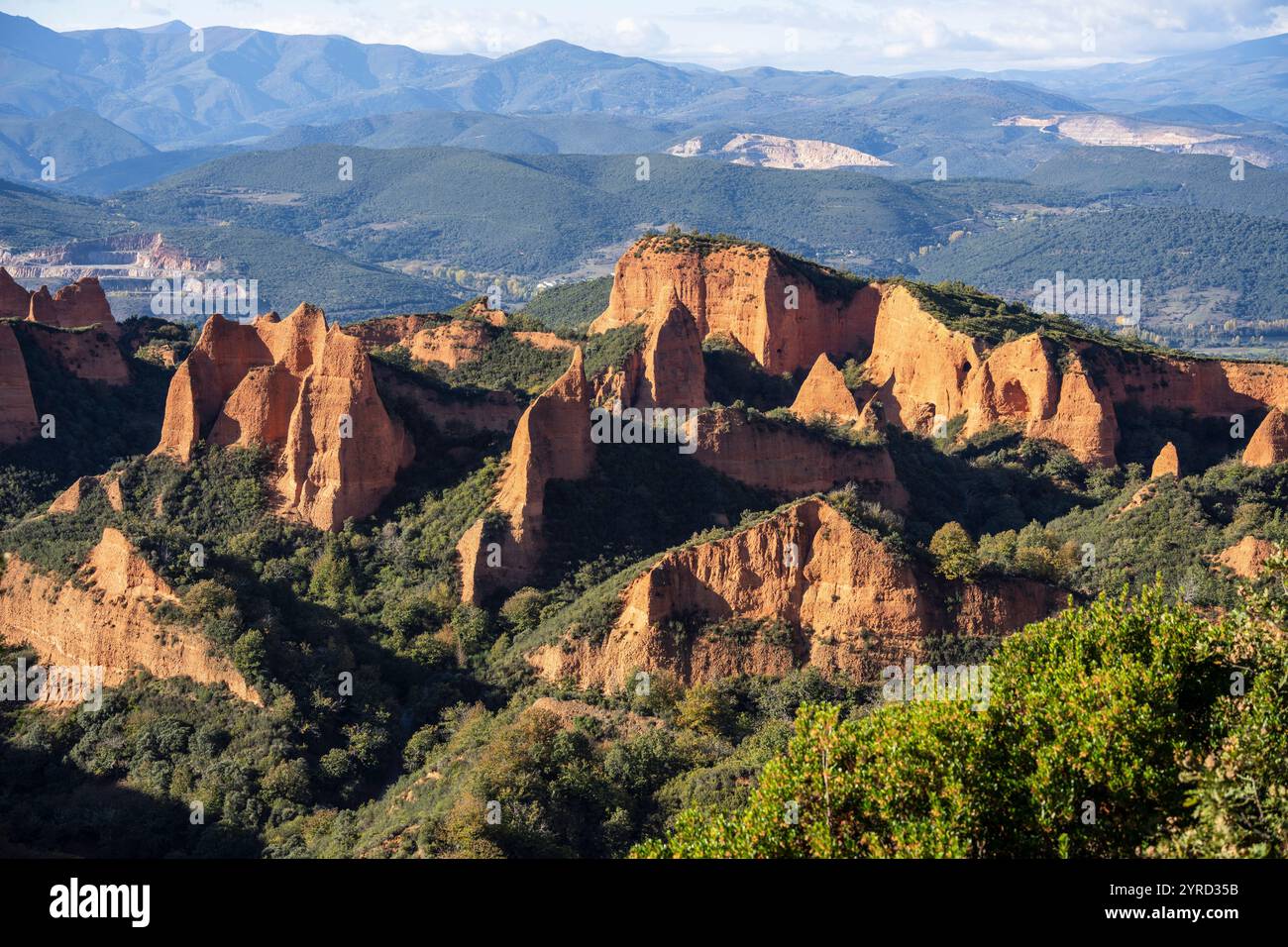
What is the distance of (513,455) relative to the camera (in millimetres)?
43594

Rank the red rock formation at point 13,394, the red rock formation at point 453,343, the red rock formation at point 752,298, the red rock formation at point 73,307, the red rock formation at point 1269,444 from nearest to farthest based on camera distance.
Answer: the red rock formation at point 13,394, the red rock formation at point 1269,444, the red rock formation at point 453,343, the red rock formation at point 73,307, the red rock formation at point 752,298

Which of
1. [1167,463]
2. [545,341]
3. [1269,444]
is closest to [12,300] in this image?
[545,341]

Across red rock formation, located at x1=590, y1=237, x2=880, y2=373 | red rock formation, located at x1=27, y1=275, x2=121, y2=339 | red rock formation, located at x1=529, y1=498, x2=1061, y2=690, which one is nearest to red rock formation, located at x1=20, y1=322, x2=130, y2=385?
red rock formation, located at x1=27, y1=275, x2=121, y2=339

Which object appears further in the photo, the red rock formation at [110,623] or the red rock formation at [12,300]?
the red rock formation at [12,300]

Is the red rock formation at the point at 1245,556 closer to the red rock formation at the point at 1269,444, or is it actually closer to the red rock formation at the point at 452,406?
the red rock formation at the point at 1269,444

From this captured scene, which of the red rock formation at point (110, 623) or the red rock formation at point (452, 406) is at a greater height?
the red rock formation at point (452, 406)

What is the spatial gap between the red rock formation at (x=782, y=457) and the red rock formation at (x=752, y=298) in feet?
Answer: 54.7

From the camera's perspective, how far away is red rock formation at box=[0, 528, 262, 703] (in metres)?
35.5

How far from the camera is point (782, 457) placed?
50.4 metres

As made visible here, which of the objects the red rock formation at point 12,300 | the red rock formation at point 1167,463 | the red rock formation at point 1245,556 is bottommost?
the red rock formation at point 1245,556

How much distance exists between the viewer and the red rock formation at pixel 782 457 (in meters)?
49.2

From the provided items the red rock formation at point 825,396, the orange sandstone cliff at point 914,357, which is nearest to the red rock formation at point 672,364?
the orange sandstone cliff at point 914,357

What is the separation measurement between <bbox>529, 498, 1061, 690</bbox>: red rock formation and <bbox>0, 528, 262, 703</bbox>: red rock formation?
27.8ft
